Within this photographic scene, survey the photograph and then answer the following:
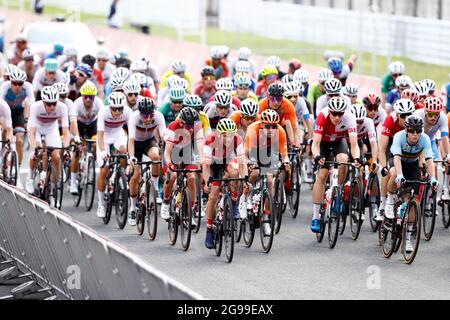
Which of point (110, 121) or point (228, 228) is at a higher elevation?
point (110, 121)

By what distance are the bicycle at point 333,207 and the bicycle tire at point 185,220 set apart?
164 cm

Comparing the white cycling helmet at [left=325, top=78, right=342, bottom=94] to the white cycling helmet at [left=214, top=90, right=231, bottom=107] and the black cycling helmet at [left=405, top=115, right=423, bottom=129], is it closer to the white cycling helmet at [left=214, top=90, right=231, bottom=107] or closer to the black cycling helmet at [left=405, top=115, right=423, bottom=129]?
the white cycling helmet at [left=214, top=90, right=231, bottom=107]

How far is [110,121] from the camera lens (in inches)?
654

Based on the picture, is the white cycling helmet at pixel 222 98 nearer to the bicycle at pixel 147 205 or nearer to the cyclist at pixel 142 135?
the cyclist at pixel 142 135

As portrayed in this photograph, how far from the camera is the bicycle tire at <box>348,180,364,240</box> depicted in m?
15.0

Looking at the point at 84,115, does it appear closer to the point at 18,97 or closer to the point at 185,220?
the point at 18,97

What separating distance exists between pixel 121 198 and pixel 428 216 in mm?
3833

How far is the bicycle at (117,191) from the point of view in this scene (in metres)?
15.9

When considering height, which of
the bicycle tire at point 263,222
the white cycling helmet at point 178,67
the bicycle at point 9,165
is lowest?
the bicycle tire at point 263,222

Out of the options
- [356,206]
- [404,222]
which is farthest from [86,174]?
[404,222]

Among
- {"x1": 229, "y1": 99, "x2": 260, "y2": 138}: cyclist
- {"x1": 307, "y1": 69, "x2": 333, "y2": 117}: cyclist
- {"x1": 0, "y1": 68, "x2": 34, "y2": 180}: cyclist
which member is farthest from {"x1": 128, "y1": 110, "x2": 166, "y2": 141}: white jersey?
{"x1": 307, "y1": 69, "x2": 333, "y2": 117}: cyclist

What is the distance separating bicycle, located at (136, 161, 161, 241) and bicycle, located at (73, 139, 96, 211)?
1.93 metres

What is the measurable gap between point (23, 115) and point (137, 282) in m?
11.2

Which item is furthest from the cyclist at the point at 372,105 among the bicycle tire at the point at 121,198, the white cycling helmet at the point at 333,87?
the bicycle tire at the point at 121,198
